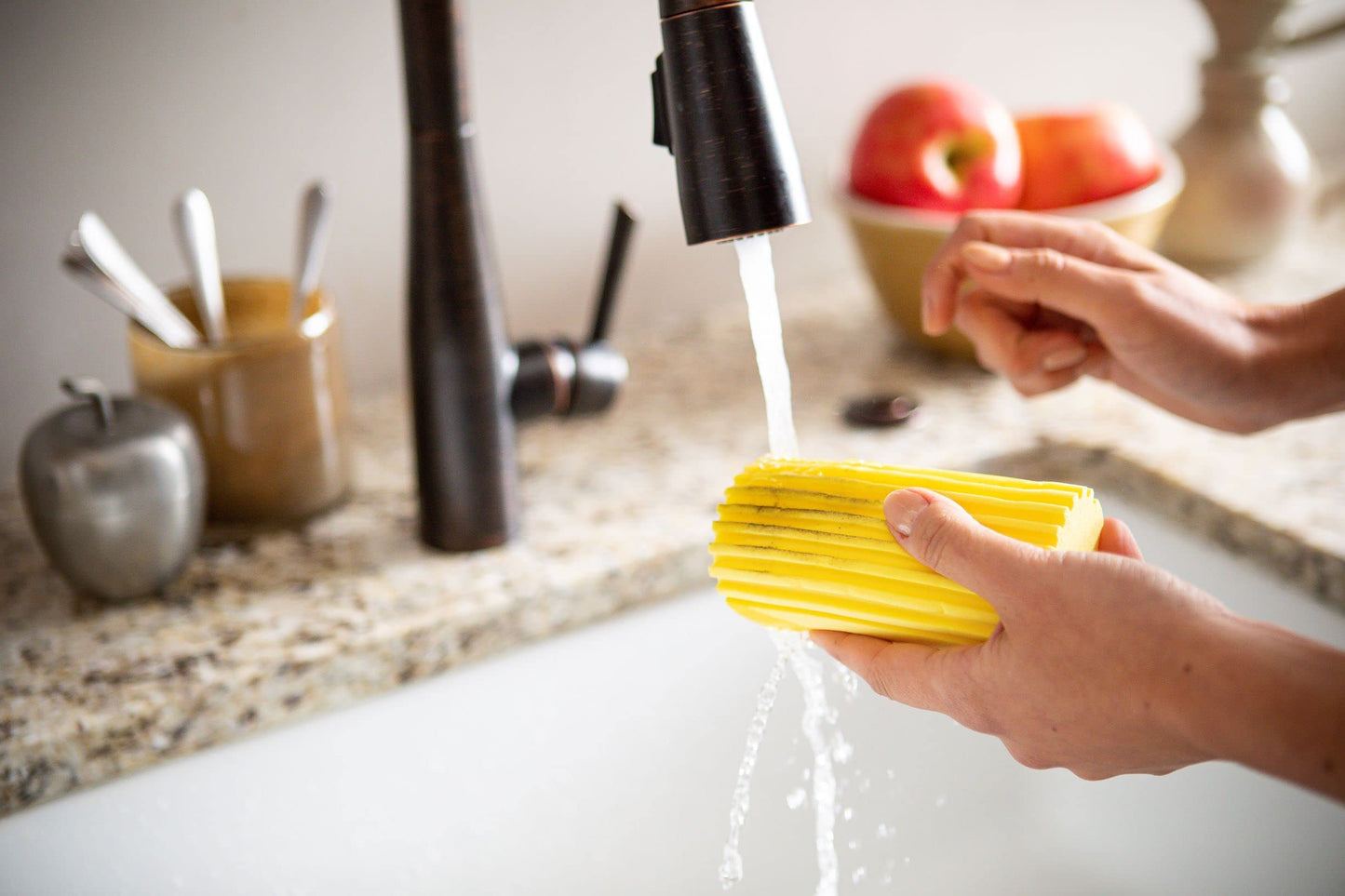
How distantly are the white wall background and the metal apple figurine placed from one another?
191 millimetres

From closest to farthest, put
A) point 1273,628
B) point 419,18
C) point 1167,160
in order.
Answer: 1. point 1273,628
2. point 419,18
3. point 1167,160

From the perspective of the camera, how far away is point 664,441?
2.81 feet

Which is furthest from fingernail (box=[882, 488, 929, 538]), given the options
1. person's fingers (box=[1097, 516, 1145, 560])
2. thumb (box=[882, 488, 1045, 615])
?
person's fingers (box=[1097, 516, 1145, 560])

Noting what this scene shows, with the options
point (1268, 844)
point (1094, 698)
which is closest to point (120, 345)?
point (1094, 698)

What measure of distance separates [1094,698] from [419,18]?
469mm

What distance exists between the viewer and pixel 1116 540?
52 cm

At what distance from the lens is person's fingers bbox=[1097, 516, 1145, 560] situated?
0.52m

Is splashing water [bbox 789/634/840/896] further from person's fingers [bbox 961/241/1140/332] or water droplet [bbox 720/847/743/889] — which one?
person's fingers [bbox 961/241/1140/332]

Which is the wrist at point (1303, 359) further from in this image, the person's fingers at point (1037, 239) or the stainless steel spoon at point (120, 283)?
the stainless steel spoon at point (120, 283)

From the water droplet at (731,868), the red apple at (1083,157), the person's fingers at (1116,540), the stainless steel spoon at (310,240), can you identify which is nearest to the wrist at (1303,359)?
the person's fingers at (1116,540)

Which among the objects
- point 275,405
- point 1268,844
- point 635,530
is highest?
point 275,405

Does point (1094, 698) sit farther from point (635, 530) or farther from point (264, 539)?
point (264, 539)

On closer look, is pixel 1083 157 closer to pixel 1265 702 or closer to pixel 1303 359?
pixel 1303 359

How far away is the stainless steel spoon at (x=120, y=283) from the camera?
62 cm
